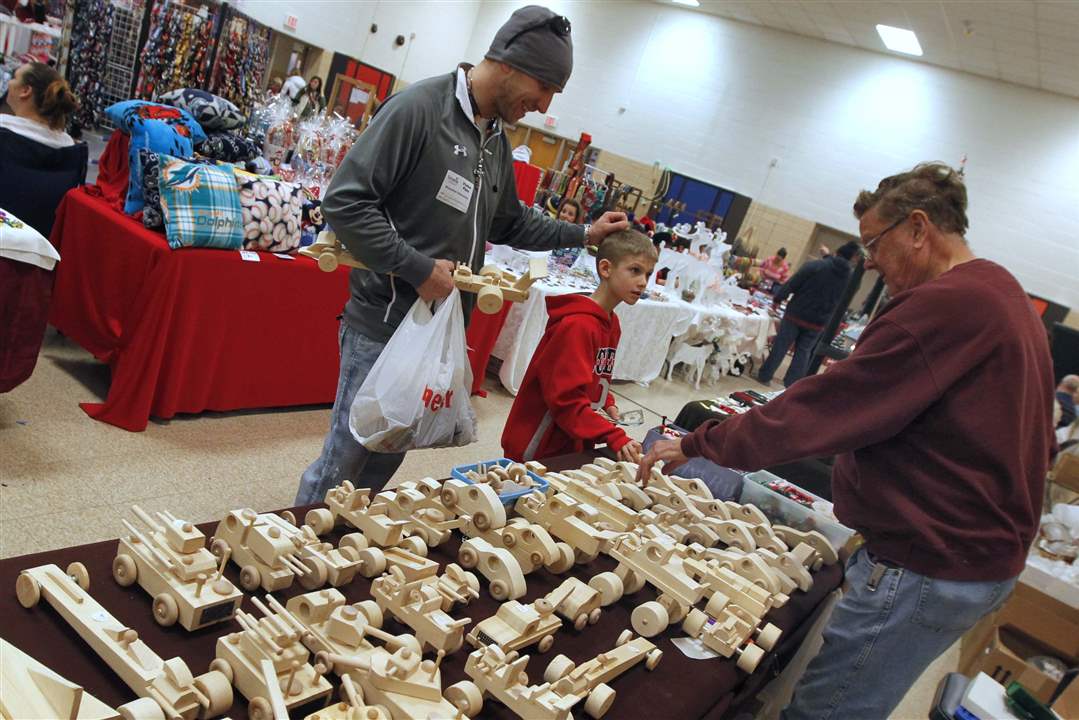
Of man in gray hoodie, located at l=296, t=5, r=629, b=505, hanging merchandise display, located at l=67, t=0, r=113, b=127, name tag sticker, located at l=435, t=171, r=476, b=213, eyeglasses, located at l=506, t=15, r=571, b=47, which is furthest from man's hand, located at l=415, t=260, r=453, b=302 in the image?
hanging merchandise display, located at l=67, t=0, r=113, b=127

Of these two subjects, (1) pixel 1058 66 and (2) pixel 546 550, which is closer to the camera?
(2) pixel 546 550

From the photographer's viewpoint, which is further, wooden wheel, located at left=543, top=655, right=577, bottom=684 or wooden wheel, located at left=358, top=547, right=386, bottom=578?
wooden wheel, located at left=358, top=547, right=386, bottom=578

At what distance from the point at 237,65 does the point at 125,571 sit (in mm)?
6849

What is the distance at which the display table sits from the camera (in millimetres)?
3189

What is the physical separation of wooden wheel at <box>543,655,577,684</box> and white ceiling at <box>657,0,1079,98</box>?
8.48 meters

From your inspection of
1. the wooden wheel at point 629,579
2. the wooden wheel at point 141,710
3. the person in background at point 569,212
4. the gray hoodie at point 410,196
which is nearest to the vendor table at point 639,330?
the person in background at point 569,212

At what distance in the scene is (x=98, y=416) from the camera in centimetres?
324

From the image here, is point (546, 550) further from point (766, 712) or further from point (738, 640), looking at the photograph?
point (766, 712)

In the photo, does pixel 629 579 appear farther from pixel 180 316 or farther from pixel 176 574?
pixel 180 316

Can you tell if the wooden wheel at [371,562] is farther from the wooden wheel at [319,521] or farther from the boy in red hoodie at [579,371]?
the boy in red hoodie at [579,371]

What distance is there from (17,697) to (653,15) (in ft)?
45.4

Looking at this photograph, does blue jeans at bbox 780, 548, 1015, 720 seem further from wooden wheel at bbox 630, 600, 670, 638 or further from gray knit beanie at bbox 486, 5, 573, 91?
gray knit beanie at bbox 486, 5, 573, 91

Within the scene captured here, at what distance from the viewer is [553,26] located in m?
1.86

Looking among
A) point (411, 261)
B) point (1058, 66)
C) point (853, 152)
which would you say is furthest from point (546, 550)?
point (853, 152)
